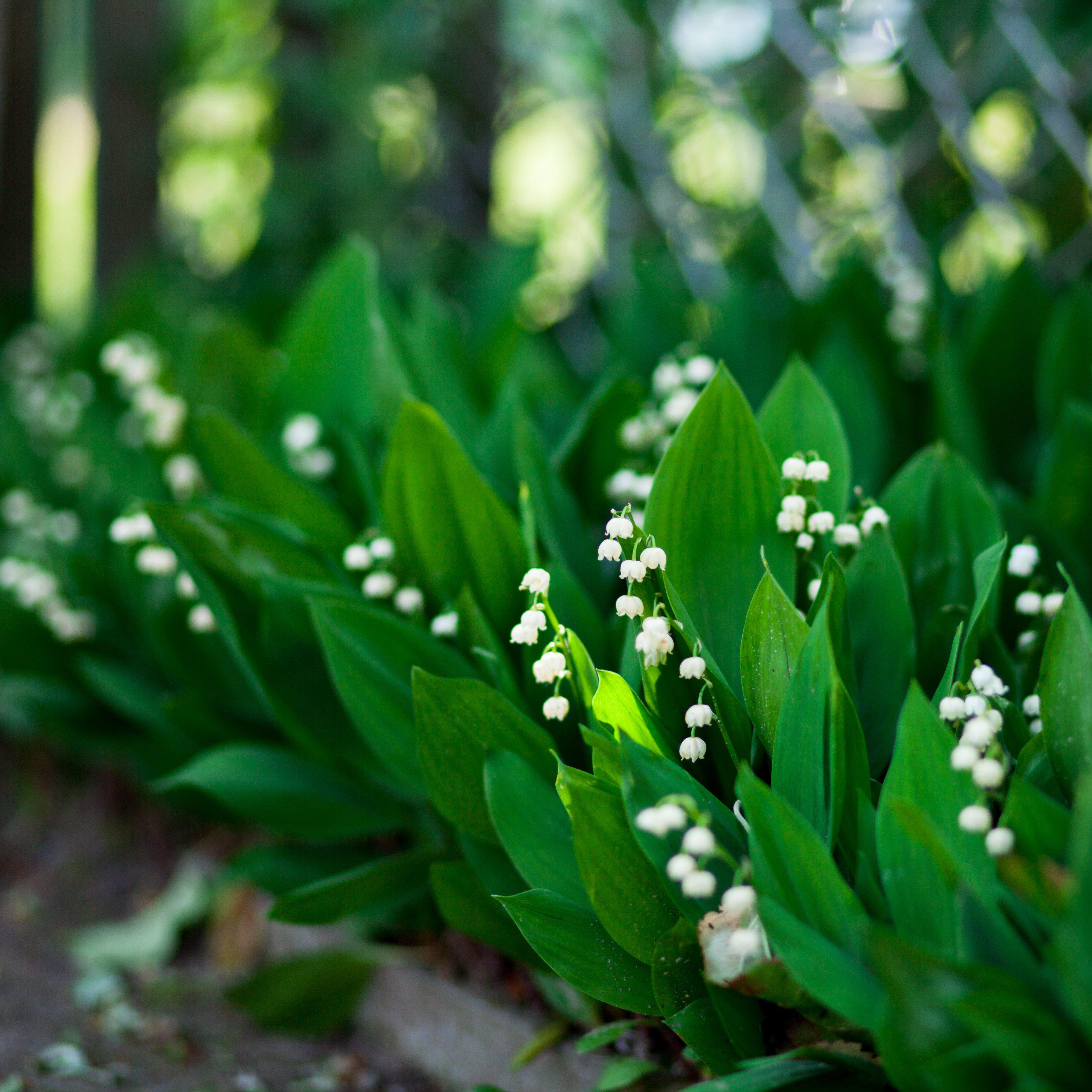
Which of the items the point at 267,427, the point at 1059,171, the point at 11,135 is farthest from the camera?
the point at 11,135

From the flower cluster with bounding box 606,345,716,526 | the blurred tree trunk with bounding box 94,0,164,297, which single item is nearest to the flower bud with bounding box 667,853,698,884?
the flower cluster with bounding box 606,345,716,526

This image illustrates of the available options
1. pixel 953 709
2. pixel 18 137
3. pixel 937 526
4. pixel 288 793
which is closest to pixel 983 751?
pixel 953 709

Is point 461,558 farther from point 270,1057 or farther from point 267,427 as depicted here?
point 270,1057

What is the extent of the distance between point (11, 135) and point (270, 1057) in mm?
2455

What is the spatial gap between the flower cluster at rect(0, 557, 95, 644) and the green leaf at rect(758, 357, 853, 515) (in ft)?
3.10

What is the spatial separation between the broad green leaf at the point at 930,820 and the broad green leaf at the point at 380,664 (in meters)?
0.39

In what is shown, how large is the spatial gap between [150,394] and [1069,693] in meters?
1.11

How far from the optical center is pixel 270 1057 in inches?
42.3

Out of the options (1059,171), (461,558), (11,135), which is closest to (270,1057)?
(461,558)

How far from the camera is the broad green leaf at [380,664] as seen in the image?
2.77 ft

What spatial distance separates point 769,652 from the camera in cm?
69

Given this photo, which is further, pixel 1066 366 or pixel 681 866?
pixel 1066 366

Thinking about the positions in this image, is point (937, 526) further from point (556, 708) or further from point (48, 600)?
point (48, 600)

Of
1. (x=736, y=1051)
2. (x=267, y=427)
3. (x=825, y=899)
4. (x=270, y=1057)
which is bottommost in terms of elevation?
(x=270, y=1057)
